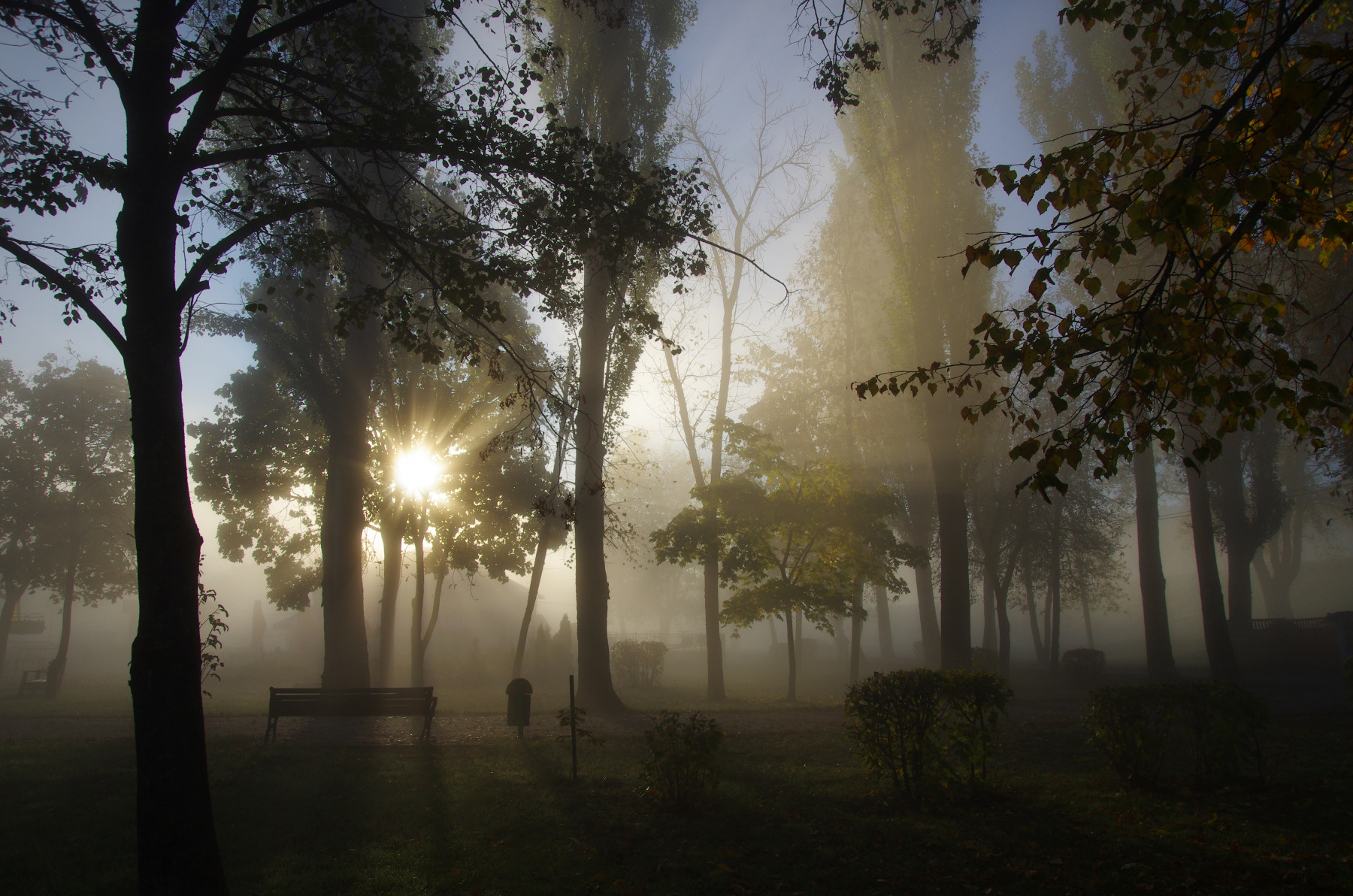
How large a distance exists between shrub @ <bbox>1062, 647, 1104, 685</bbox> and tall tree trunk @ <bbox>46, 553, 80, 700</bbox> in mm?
33088

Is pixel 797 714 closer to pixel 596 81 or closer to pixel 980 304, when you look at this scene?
pixel 980 304

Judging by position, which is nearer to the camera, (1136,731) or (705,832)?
(705,832)

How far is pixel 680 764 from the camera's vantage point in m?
7.34

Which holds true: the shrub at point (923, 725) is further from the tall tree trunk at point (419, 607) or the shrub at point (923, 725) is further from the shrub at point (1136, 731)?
the tall tree trunk at point (419, 607)

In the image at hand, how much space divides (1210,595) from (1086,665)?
429 centimetres

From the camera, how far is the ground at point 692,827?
17.6ft

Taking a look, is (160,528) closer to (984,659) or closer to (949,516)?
(949,516)

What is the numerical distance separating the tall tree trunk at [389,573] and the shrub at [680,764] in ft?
58.9

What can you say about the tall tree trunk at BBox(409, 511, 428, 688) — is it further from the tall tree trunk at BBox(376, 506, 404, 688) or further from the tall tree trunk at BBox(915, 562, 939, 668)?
the tall tree trunk at BBox(915, 562, 939, 668)

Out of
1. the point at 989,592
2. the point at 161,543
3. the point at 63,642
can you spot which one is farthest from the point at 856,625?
the point at 63,642

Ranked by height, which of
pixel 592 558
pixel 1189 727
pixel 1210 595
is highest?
pixel 592 558

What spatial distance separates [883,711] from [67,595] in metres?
30.9

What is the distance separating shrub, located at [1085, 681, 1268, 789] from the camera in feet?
24.0

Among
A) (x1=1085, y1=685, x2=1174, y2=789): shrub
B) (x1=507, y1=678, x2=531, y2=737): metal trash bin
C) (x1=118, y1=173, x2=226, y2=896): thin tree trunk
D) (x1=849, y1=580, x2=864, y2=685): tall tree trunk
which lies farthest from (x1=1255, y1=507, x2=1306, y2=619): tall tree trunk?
(x1=118, y1=173, x2=226, y2=896): thin tree trunk
